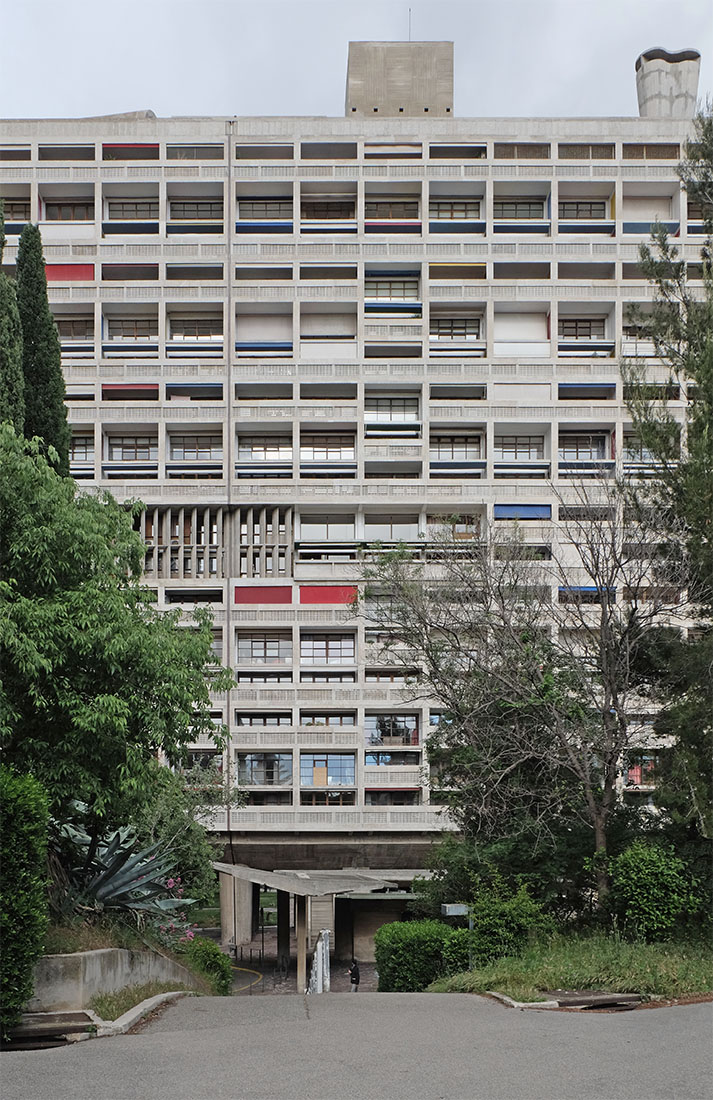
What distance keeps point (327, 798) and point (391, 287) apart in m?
19.0

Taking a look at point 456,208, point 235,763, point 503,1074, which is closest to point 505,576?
point 503,1074

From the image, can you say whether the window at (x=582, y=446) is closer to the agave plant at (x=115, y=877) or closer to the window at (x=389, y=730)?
the window at (x=389, y=730)

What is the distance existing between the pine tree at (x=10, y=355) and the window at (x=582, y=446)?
25.1 metres

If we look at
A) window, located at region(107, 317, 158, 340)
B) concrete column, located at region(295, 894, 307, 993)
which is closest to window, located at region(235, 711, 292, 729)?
concrete column, located at region(295, 894, 307, 993)

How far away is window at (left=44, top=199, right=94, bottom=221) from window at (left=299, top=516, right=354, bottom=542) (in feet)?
47.1

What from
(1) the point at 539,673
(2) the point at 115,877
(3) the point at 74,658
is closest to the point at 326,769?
(1) the point at 539,673

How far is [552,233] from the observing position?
4200cm

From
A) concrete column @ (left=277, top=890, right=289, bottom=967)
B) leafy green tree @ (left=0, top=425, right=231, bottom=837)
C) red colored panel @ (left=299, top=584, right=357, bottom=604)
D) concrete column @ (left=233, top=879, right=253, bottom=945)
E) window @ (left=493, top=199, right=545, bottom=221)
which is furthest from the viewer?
window @ (left=493, top=199, right=545, bottom=221)

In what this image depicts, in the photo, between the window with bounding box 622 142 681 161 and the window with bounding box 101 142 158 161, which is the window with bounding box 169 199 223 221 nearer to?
the window with bounding box 101 142 158 161

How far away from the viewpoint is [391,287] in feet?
141

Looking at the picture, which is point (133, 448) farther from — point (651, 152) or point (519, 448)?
point (651, 152)

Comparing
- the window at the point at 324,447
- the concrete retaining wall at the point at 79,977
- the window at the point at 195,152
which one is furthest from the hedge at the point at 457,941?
the window at the point at 195,152

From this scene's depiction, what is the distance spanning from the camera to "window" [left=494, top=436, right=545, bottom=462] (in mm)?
42531

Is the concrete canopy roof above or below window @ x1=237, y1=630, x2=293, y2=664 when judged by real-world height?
below
